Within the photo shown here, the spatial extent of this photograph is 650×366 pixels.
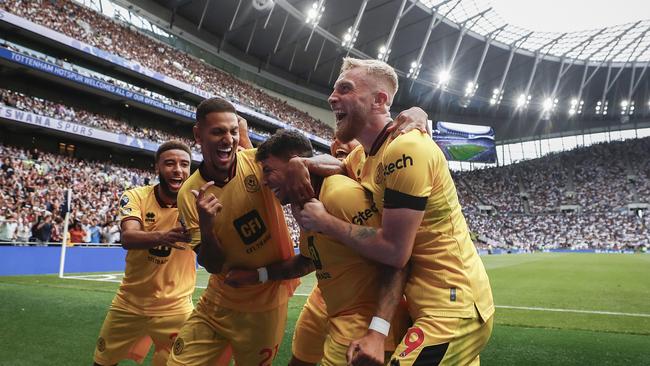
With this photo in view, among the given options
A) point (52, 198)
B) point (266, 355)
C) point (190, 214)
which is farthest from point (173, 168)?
point (52, 198)

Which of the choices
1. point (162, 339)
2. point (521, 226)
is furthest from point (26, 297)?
point (521, 226)

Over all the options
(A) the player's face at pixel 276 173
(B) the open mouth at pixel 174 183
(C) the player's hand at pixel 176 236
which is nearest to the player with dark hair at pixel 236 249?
(C) the player's hand at pixel 176 236

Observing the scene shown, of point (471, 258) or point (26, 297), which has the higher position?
point (471, 258)

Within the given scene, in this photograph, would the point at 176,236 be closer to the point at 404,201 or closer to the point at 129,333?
the point at 129,333

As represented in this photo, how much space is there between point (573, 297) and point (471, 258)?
10431 mm

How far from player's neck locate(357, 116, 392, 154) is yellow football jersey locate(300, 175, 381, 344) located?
0.81 ft

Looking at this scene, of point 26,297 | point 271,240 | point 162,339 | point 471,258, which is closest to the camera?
point 471,258

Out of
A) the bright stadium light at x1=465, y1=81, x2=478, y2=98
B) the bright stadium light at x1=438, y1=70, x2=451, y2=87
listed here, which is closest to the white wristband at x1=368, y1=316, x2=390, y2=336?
the bright stadium light at x1=438, y1=70, x2=451, y2=87

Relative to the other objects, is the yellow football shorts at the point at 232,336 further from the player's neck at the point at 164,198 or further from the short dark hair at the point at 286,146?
the player's neck at the point at 164,198

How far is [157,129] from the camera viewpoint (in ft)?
115

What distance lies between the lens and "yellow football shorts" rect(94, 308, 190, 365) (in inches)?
148

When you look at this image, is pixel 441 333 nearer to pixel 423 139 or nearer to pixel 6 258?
pixel 423 139

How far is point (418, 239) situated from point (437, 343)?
0.45m

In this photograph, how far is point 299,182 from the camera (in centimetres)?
214
